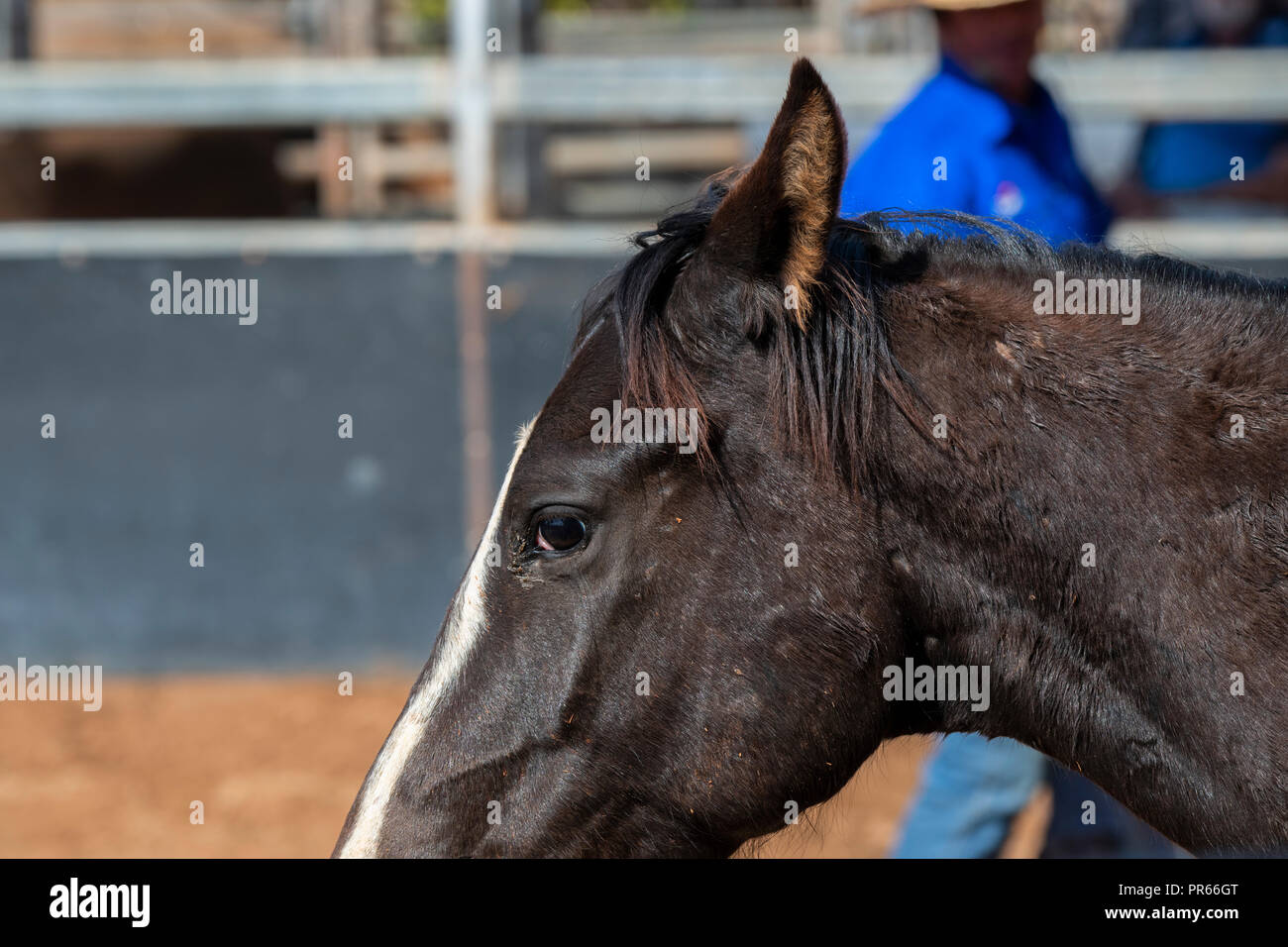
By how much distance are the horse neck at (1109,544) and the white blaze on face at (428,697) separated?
24.4 inches

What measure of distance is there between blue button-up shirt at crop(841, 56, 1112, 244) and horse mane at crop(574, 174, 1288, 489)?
122cm

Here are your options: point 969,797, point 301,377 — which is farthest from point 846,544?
point 301,377

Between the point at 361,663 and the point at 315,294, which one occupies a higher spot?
the point at 315,294

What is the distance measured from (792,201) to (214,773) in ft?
13.0

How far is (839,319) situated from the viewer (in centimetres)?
183

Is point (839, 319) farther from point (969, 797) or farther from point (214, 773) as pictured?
point (214, 773)

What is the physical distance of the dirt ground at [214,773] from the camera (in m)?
4.47

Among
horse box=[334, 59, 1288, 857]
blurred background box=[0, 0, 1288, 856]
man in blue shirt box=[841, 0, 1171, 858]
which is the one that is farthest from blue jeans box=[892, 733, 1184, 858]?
blurred background box=[0, 0, 1288, 856]

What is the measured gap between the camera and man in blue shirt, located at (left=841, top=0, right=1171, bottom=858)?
10.5ft
